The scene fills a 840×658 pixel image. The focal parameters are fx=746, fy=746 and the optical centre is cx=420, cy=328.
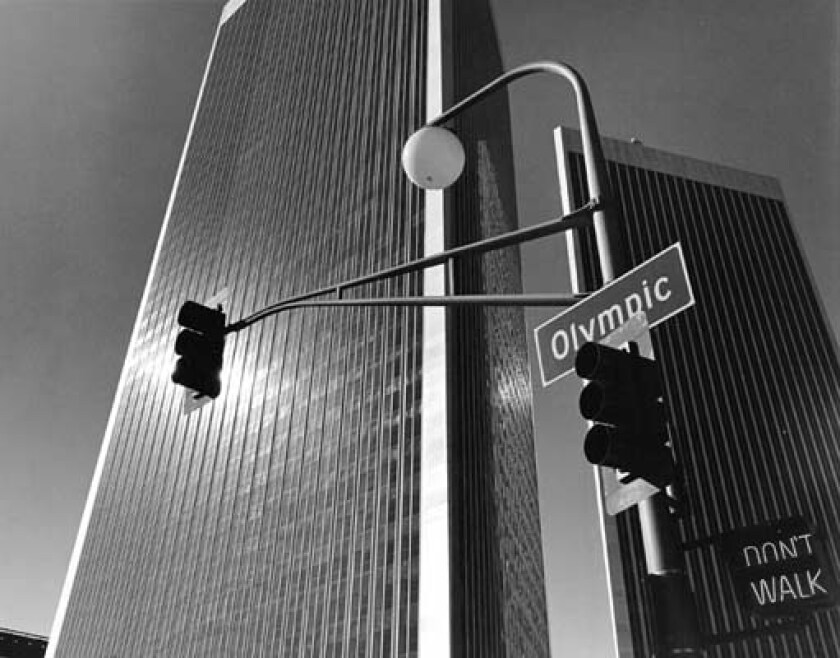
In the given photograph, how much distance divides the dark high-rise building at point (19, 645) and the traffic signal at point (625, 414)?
137785mm

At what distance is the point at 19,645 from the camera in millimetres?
117625

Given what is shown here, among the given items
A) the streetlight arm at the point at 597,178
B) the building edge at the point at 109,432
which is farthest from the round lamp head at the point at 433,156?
the building edge at the point at 109,432

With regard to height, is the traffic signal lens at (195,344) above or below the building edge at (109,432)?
below

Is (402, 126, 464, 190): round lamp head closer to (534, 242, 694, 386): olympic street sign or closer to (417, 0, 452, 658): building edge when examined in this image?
Result: (534, 242, 694, 386): olympic street sign

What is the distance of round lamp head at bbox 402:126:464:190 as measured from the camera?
7.23 m

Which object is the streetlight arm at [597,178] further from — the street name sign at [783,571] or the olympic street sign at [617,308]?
the street name sign at [783,571]

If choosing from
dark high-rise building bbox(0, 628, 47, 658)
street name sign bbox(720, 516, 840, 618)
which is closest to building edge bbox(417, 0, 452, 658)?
street name sign bbox(720, 516, 840, 618)

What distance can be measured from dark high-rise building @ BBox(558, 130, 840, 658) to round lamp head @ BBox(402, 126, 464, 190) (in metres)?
64.0

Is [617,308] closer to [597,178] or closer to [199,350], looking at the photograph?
[597,178]

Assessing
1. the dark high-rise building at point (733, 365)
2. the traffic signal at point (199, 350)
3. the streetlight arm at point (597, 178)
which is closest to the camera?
the streetlight arm at point (597, 178)

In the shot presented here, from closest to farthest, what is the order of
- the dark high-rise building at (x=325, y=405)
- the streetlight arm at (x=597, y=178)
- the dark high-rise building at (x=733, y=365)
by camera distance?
the streetlight arm at (x=597, y=178)
the dark high-rise building at (x=325, y=405)
the dark high-rise building at (x=733, y=365)

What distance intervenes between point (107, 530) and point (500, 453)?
5958 centimetres

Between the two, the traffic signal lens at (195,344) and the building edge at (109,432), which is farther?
the building edge at (109,432)

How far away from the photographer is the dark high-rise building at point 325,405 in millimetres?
71625
